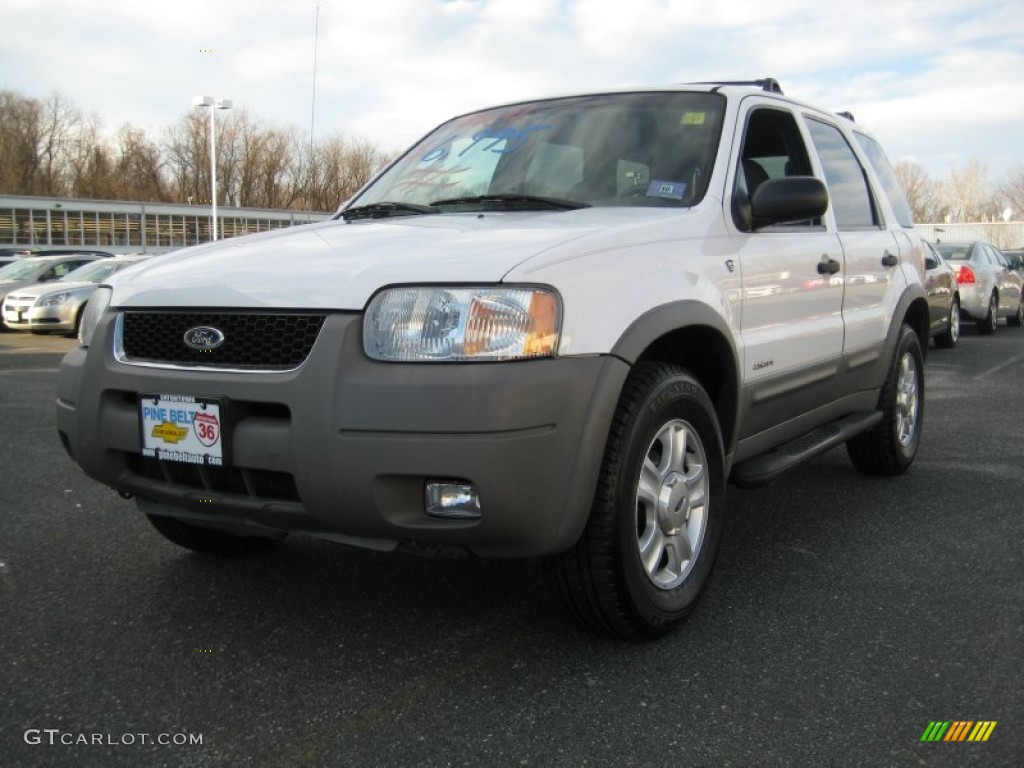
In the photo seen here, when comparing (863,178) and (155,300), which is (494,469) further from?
(863,178)

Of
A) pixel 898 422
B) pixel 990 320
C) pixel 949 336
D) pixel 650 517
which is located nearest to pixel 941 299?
pixel 949 336

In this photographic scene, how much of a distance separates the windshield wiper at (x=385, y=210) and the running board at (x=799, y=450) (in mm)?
1482

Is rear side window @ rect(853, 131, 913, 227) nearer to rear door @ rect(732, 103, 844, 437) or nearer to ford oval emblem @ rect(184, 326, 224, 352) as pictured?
rear door @ rect(732, 103, 844, 437)

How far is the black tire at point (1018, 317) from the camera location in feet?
56.0

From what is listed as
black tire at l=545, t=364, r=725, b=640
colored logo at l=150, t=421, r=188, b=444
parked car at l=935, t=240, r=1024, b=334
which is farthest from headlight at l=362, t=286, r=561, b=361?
parked car at l=935, t=240, r=1024, b=334

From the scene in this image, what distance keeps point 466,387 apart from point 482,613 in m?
1.08

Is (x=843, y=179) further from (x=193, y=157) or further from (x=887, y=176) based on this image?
(x=193, y=157)

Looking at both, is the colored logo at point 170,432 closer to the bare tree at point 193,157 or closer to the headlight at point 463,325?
the headlight at point 463,325

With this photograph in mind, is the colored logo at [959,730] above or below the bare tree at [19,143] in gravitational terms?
below

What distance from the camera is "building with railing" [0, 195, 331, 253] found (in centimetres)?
4447

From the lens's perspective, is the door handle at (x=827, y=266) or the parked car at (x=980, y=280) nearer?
the door handle at (x=827, y=266)

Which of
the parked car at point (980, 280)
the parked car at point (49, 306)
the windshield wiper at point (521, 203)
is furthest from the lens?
the parked car at point (49, 306)

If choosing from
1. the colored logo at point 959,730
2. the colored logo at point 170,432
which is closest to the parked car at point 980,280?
the colored logo at point 959,730

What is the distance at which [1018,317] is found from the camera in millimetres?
17328
